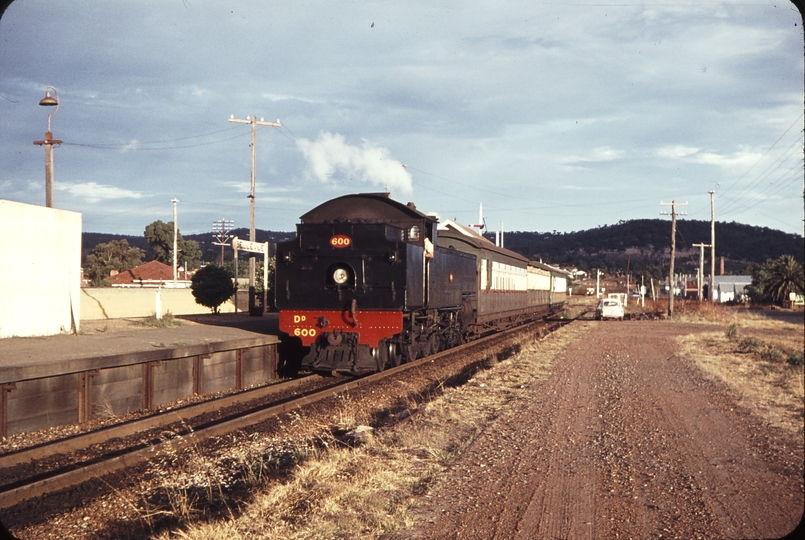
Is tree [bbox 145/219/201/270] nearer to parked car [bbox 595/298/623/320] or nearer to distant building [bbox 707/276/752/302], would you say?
parked car [bbox 595/298/623/320]

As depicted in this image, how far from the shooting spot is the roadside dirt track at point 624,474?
5055 millimetres

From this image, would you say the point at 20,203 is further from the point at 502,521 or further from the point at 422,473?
the point at 502,521

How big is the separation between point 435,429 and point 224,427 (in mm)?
2975

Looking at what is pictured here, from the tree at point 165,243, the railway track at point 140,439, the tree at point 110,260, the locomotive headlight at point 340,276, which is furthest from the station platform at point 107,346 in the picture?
the tree at point 165,243

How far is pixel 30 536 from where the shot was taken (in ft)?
17.3

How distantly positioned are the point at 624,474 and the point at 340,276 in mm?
8410

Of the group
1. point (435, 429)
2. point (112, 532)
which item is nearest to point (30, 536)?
point (112, 532)

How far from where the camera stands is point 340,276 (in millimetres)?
13734

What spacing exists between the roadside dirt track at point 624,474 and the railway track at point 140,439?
359cm

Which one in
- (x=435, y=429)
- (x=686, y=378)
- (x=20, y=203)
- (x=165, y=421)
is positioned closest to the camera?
(x=435, y=429)

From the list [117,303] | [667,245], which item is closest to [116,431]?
[117,303]

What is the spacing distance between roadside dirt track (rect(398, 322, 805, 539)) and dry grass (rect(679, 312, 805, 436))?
0.46 metres

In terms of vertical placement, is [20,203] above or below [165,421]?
above

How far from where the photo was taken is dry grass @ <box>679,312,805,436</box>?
932 cm
